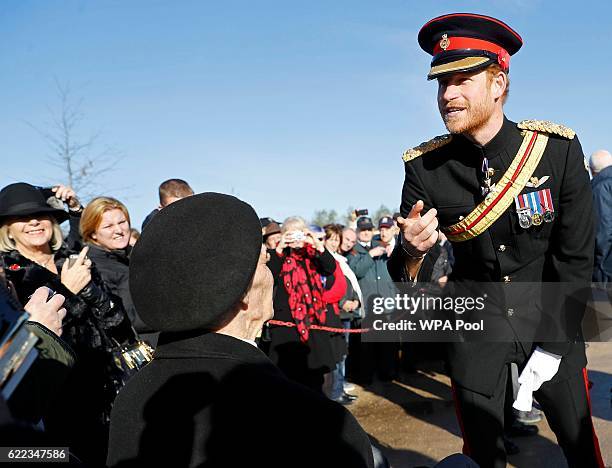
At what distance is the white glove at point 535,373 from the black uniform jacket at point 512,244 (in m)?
0.05

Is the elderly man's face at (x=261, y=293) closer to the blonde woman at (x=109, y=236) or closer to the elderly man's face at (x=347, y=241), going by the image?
the blonde woman at (x=109, y=236)

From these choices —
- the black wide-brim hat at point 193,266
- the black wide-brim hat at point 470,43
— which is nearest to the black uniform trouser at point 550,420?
the black wide-brim hat at point 470,43

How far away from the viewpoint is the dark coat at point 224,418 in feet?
4.19

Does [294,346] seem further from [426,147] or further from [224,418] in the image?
[224,418]

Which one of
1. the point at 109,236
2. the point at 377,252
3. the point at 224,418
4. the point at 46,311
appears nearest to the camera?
the point at 224,418

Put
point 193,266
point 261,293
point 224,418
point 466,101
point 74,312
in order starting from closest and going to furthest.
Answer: point 224,418, point 193,266, point 261,293, point 466,101, point 74,312

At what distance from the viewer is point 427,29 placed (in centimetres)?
289

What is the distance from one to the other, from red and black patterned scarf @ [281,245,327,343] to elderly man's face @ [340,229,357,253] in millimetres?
2161

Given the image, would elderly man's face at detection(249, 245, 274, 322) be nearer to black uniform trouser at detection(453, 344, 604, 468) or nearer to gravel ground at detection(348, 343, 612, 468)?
black uniform trouser at detection(453, 344, 604, 468)

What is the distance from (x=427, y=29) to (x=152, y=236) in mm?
1941

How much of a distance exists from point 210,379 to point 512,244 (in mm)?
1867

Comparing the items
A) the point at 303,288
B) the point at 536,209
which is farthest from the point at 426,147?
the point at 303,288

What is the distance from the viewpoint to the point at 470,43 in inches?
107

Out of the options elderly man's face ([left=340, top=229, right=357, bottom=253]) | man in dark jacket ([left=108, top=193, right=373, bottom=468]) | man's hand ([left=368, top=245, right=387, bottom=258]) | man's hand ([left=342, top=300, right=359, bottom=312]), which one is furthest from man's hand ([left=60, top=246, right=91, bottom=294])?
man's hand ([left=368, top=245, right=387, bottom=258])
